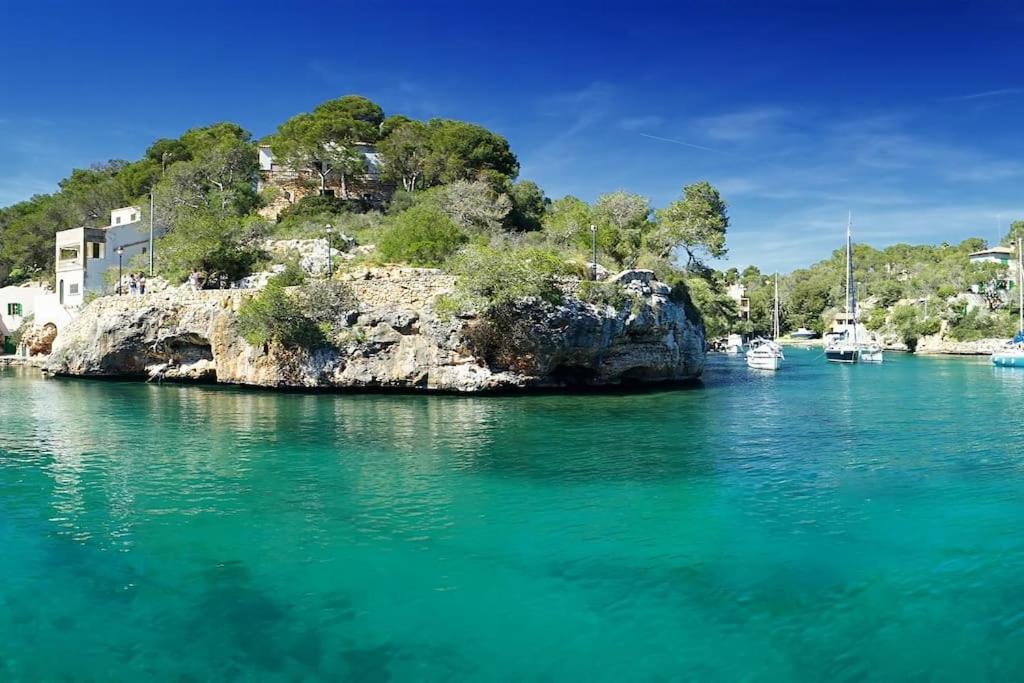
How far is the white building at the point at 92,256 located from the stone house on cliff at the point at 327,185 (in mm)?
11580

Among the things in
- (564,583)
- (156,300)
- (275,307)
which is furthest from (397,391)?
(564,583)

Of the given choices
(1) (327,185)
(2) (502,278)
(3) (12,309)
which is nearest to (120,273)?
(1) (327,185)

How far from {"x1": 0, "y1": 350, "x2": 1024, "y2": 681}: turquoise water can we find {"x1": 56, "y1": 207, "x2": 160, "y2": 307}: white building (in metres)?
38.0

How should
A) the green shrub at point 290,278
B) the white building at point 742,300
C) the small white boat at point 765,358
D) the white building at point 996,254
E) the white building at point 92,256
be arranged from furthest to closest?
the white building at point 742,300 < the white building at point 996,254 < the small white boat at point 765,358 < the white building at point 92,256 < the green shrub at point 290,278

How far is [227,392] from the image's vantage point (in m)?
38.6

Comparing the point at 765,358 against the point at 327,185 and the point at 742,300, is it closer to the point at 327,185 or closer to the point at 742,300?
the point at 327,185

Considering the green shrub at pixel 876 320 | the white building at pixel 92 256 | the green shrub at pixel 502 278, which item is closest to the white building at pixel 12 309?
the white building at pixel 92 256

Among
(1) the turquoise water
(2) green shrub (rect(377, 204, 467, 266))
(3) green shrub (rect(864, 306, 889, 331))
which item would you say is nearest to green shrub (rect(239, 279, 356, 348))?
(2) green shrub (rect(377, 204, 467, 266))

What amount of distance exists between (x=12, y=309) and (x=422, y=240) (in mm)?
48646

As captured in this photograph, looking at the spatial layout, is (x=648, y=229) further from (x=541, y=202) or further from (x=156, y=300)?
(x=156, y=300)

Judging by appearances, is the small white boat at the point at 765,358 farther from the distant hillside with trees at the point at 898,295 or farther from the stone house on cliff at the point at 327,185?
the stone house on cliff at the point at 327,185

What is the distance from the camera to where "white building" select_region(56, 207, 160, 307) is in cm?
5775

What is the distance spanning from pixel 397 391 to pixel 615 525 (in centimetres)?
2581

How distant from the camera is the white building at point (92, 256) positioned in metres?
57.8
